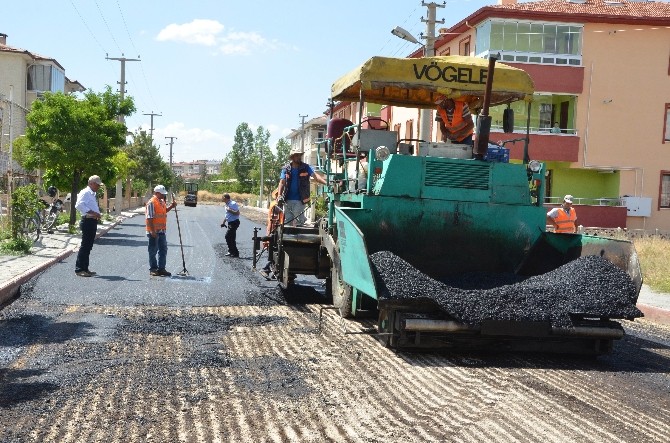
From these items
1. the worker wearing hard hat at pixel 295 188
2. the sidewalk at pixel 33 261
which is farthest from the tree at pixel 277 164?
the worker wearing hard hat at pixel 295 188

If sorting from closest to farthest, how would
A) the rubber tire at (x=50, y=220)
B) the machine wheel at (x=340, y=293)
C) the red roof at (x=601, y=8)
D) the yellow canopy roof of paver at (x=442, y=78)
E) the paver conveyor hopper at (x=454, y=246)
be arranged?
the paver conveyor hopper at (x=454, y=246)
the machine wheel at (x=340, y=293)
the yellow canopy roof of paver at (x=442, y=78)
the rubber tire at (x=50, y=220)
the red roof at (x=601, y=8)

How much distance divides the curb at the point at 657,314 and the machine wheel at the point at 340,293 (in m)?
4.26

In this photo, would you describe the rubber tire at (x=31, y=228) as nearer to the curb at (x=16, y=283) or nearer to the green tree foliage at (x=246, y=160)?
the curb at (x=16, y=283)

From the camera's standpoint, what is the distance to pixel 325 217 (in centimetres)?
Result: 972

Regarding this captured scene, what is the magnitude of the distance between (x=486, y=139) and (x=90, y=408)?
192 inches

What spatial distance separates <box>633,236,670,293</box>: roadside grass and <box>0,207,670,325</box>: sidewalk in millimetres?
212

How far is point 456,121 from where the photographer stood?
902cm

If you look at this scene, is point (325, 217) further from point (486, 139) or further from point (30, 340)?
point (30, 340)

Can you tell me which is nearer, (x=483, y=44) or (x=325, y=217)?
(x=325, y=217)

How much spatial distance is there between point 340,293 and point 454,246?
4.76 feet

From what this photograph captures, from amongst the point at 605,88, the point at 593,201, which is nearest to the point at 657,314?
the point at 605,88

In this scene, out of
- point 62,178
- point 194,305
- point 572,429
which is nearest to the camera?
point 572,429

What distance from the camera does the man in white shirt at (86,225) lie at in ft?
40.4

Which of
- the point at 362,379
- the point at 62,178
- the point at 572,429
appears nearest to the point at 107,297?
the point at 362,379
